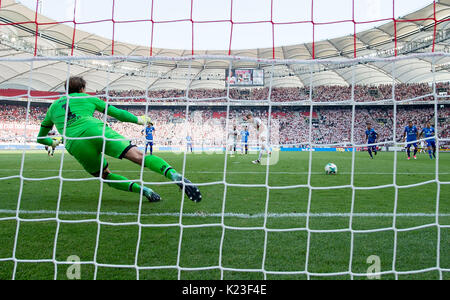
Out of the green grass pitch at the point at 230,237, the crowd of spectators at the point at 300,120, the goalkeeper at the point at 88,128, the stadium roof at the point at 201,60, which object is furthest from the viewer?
the crowd of spectators at the point at 300,120

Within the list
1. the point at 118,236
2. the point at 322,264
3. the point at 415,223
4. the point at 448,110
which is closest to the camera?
the point at 322,264

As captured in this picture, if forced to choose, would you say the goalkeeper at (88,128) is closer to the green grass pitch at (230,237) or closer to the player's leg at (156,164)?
the player's leg at (156,164)

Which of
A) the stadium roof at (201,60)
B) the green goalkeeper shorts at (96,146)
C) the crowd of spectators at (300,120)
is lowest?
the green goalkeeper shorts at (96,146)

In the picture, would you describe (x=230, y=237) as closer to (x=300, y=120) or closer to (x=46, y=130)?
(x=46, y=130)

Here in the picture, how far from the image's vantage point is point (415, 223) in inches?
118

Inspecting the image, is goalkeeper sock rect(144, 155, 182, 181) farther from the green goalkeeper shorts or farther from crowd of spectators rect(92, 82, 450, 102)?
crowd of spectators rect(92, 82, 450, 102)

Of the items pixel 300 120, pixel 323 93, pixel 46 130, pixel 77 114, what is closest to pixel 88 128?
pixel 77 114

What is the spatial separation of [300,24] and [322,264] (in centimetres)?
243

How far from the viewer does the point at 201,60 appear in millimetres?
23781

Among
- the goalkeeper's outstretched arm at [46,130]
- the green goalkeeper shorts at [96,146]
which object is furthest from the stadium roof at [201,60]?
the green goalkeeper shorts at [96,146]

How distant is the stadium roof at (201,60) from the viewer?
2452cm
